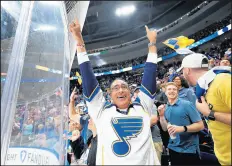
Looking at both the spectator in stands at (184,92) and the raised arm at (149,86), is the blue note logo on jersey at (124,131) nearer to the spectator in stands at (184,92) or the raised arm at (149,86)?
the raised arm at (149,86)

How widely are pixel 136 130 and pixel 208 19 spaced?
1564 centimetres

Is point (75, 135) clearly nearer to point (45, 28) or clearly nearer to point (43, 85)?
point (43, 85)

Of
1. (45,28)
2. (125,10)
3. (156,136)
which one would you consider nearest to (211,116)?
(156,136)

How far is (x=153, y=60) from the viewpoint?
5.01ft

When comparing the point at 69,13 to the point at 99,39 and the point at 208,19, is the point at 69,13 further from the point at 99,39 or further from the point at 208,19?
the point at 99,39

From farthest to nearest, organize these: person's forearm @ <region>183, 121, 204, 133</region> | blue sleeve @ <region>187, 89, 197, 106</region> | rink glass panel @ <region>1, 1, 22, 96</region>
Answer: blue sleeve @ <region>187, 89, 197, 106</region>
person's forearm @ <region>183, 121, 204, 133</region>
rink glass panel @ <region>1, 1, 22, 96</region>

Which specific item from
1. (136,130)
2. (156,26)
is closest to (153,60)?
(136,130)

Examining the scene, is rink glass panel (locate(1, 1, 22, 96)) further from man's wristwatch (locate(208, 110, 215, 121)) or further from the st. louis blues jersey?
man's wristwatch (locate(208, 110, 215, 121))

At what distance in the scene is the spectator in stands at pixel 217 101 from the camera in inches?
46.2

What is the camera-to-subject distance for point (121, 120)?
4.27 feet

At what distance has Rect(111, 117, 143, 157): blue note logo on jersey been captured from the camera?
124 centimetres

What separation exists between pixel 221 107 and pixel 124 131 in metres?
0.54

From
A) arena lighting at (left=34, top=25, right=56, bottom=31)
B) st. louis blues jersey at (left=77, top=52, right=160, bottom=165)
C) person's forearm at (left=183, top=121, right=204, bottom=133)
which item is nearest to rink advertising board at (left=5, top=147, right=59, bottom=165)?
st. louis blues jersey at (left=77, top=52, right=160, bottom=165)

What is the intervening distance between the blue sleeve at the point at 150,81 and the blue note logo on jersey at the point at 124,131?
0.67ft
